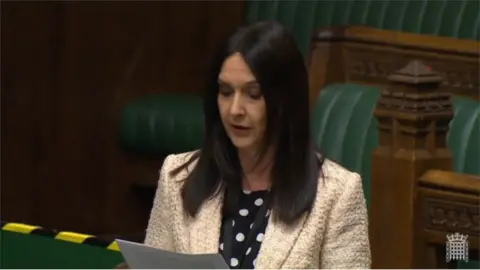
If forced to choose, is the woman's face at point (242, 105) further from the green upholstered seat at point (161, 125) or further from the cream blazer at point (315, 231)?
the green upholstered seat at point (161, 125)

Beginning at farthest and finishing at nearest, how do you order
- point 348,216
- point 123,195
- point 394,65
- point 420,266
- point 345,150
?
1. point 123,195
2. point 394,65
3. point 345,150
4. point 420,266
5. point 348,216

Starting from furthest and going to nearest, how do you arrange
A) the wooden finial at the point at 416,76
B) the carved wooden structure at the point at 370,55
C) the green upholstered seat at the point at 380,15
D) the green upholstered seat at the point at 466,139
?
the green upholstered seat at the point at 380,15, the carved wooden structure at the point at 370,55, the green upholstered seat at the point at 466,139, the wooden finial at the point at 416,76

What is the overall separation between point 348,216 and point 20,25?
2882 mm

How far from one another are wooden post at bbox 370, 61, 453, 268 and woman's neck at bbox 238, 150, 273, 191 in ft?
3.52

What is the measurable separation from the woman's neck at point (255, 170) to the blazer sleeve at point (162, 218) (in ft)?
0.38

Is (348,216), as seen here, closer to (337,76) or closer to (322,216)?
(322,216)

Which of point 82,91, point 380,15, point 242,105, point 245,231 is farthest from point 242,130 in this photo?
point 82,91

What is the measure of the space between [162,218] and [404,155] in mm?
1113

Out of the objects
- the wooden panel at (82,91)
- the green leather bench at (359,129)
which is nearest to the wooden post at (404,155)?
the green leather bench at (359,129)

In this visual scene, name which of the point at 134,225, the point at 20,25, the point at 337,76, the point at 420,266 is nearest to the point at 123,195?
the point at 134,225

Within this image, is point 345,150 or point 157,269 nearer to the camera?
point 157,269

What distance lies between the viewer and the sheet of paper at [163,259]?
151 centimetres

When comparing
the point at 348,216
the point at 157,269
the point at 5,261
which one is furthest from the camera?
the point at 5,261

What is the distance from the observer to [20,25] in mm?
4395
